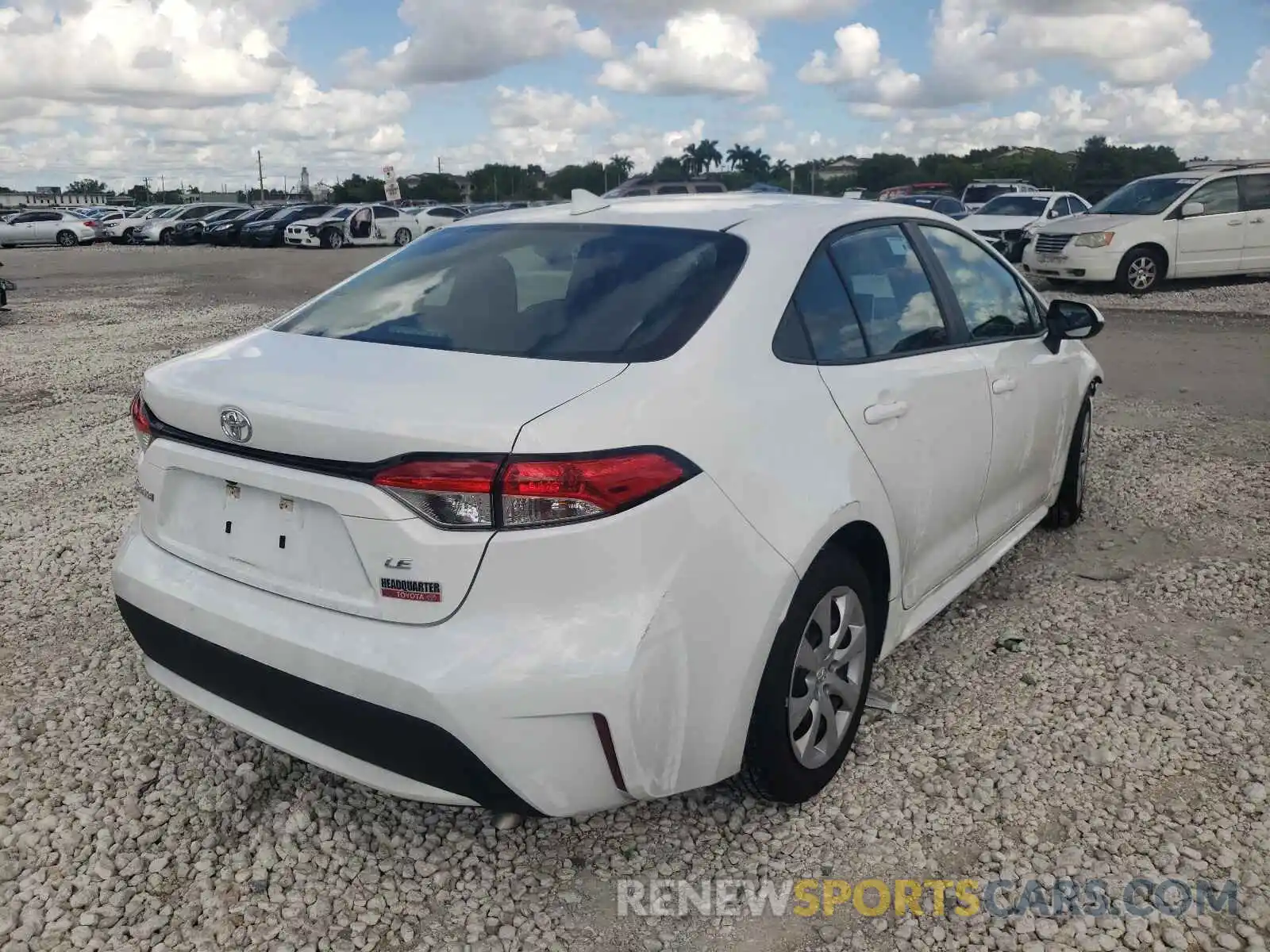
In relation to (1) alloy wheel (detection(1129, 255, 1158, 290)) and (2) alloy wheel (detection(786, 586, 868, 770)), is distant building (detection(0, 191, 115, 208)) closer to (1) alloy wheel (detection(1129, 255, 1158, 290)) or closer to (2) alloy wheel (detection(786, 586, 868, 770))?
(1) alloy wheel (detection(1129, 255, 1158, 290))

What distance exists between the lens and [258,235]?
33031 mm

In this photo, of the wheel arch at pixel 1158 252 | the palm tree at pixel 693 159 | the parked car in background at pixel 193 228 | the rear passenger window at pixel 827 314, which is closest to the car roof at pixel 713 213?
the rear passenger window at pixel 827 314

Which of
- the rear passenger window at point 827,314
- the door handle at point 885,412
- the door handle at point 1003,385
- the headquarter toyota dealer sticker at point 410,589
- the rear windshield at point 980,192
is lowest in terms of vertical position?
the headquarter toyota dealer sticker at point 410,589

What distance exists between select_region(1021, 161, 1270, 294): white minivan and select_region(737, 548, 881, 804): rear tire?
13108 millimetres

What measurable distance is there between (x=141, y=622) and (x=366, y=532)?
0.94 meters

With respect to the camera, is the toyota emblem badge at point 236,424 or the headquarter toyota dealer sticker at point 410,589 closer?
the headquarter toyota dealer sticker at point 410,589

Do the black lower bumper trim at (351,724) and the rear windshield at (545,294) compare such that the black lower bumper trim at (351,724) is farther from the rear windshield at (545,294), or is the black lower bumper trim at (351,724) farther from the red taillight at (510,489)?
the rear windshield at (545,294)

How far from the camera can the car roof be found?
298 centimetres

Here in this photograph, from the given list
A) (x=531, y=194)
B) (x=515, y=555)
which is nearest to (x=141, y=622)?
(x=515, y=555)

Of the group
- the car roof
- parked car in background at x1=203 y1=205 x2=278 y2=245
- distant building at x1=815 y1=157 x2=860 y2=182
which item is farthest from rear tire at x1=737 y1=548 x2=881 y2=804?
distant building at x1=815 y1=157 x2=860 y2=182

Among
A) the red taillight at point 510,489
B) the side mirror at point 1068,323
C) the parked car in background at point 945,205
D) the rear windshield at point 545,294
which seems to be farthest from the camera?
the parked car in background at point 945,205

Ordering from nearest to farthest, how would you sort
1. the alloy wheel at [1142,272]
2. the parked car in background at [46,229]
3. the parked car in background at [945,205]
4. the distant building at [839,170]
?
1. the alloy wheel at [1142,272]
2. the parked car in background at [945,205]
3. the parked car in background at [46,229]
4. the distant building at [839,170]

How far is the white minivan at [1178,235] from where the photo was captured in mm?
14117

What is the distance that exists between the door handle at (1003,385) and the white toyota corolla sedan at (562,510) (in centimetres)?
45
